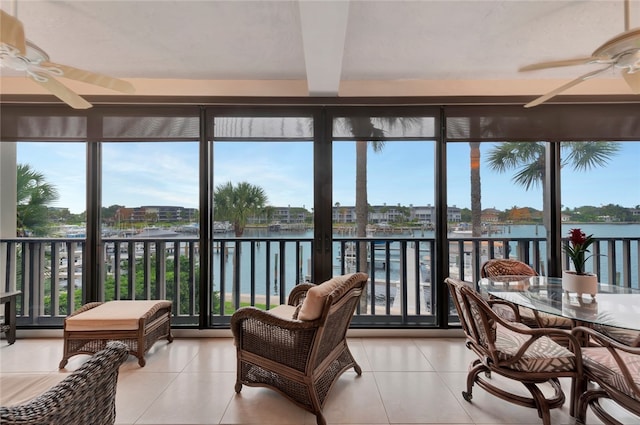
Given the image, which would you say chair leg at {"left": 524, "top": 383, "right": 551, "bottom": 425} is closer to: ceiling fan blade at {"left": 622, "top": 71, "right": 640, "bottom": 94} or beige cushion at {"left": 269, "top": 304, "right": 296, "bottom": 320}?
beige cushion at {"left": 269, "top": 304, "right": 296, "bottom": 320}

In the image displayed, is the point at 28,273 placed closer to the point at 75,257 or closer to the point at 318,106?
the point at 75,257

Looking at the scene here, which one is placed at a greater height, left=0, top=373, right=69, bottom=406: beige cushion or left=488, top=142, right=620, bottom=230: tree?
left=488, top=142, right=620, bottom=230: tree

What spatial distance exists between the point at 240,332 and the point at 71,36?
2.80 meters

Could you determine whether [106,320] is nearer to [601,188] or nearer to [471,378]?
[471,378]

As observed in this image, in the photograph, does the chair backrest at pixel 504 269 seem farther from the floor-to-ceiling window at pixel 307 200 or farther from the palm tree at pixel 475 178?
the palm tree at pixel 475 178

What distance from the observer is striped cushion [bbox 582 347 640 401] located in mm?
1534

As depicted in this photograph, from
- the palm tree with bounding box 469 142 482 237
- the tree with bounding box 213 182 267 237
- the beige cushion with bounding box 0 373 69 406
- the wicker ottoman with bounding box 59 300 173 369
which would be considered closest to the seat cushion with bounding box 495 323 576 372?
the palm tree with bounding box 469 142 482 237

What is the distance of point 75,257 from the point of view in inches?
140

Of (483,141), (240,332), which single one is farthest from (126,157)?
(483,141)

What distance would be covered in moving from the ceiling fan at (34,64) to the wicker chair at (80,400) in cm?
172

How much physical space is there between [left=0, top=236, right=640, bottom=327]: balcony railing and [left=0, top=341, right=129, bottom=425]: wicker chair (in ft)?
7.29

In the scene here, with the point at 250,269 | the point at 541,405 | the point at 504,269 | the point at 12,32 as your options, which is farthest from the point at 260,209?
the point at 541,405

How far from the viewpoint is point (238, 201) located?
345 centimetres

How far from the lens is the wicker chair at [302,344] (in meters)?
1.87
